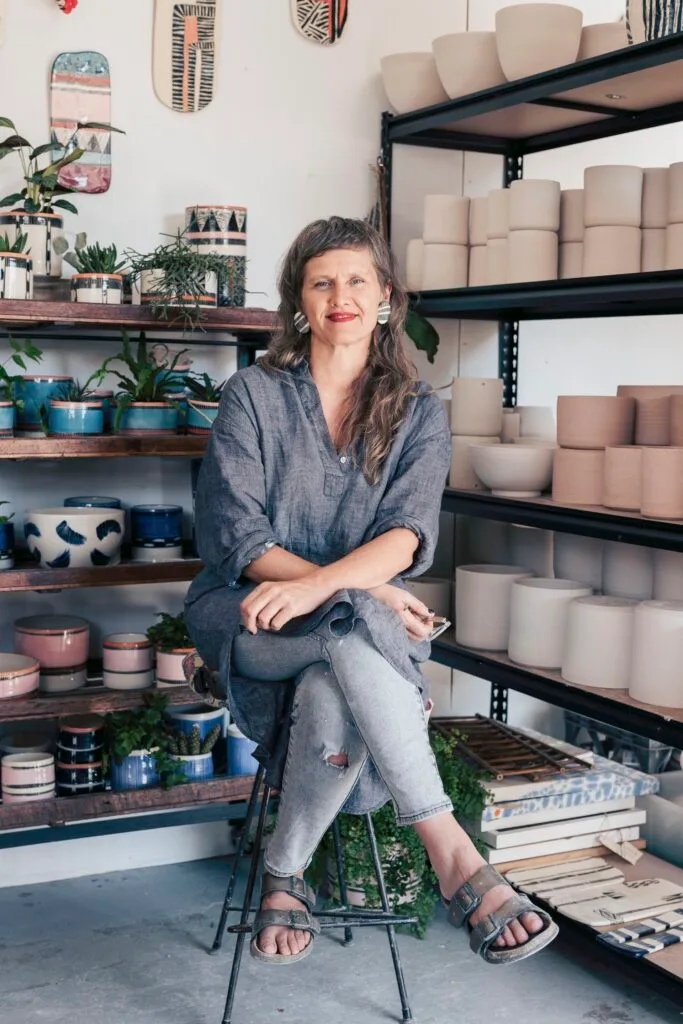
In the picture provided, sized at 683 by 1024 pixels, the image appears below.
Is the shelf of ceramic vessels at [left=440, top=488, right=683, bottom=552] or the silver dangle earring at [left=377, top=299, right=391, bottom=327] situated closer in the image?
the shelf of ceramic vessels at [left=440, top=488, right=683, bottom=552]

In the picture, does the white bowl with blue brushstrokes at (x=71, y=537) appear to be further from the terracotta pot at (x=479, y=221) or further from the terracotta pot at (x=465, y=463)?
the terracotta pot at (x=479, y=221)

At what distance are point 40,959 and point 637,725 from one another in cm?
135

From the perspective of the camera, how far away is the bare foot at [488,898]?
209 cm

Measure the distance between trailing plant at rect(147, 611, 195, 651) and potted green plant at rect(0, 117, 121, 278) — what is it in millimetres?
833

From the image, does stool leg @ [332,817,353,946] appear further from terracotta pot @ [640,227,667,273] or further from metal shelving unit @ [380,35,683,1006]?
terracotta pot @ [640,227,667,273]

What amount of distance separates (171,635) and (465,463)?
82cm

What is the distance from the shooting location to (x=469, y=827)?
297 cm

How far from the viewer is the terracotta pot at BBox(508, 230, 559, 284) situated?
9.40 ft

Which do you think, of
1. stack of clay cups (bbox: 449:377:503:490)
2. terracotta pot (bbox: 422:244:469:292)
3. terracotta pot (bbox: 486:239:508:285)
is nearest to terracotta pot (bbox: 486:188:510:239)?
terracotta pot (bbox: 486:239:508:285)

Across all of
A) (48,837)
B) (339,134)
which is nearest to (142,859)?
(48,837)

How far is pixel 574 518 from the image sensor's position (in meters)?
2.65

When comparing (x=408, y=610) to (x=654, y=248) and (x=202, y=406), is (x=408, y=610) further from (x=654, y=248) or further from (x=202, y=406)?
(x=654, y=248)

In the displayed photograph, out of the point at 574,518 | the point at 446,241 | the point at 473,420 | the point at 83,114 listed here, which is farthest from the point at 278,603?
the point at 83,114

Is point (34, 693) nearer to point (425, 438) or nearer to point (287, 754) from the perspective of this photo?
point (287, 754)
